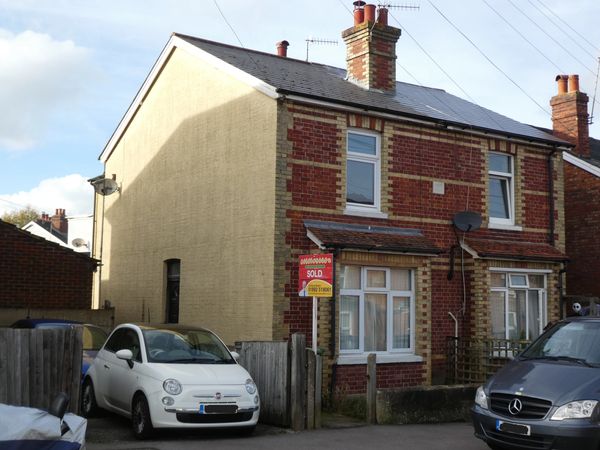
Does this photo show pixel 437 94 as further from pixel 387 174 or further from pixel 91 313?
pixel 91 313

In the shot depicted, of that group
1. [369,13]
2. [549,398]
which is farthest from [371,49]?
[549,398]

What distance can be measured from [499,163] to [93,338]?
33.1 ft

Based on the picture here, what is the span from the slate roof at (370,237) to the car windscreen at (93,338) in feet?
14.7

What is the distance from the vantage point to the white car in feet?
33.1

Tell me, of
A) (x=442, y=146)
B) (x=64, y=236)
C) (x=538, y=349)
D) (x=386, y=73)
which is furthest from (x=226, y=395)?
→ (x=64, y=236)

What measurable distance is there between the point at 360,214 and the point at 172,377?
652 centimetres

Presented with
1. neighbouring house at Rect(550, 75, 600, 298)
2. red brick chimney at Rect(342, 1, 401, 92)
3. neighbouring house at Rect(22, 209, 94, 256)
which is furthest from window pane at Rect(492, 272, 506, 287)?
neighbouring house at Rect(22, 209, 94, 256)

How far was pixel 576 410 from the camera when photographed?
8258 millimetres

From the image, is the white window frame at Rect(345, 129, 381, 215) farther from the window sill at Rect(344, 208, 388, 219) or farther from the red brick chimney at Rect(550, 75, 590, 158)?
the red brick chimney at Rect(550, 75, 590, 158)

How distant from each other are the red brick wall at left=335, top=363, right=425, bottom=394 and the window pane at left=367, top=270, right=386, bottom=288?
63.2 inches

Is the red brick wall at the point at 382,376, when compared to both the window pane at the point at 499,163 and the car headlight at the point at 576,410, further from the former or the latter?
the car headlight at the point at 576,410

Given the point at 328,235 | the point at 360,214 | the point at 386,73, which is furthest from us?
the point at 386,73

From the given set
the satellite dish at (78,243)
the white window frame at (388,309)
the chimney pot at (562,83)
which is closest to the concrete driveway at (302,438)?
the white window frame at (388,309)

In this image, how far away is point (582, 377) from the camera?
861 centimetres
